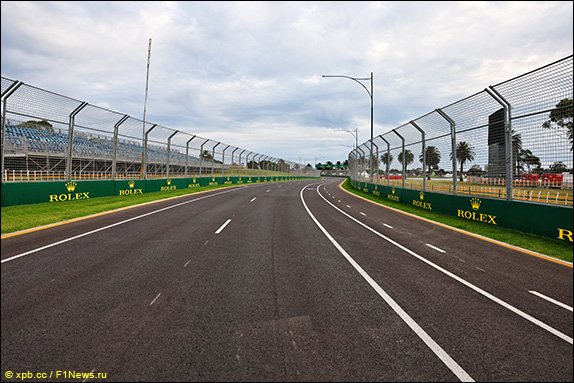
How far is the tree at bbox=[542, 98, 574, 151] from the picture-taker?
244 inches

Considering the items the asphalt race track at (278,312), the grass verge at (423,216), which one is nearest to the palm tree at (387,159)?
the grass verge at (423,216)

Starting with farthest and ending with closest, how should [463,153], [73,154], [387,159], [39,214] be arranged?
[387,159]
[73,154]
[463,153]
[39,214]

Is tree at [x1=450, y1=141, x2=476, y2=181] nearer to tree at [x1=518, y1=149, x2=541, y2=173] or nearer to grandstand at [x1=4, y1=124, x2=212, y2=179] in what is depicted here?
tree at [x1=518, y1=149, x2=541, y2=173]

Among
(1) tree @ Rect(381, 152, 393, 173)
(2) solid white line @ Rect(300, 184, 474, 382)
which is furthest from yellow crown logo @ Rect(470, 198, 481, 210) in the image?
(1) tree @ Rect(381, 152, 393, 173)

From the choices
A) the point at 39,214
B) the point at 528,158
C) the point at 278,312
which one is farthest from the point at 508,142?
the point at 39,214

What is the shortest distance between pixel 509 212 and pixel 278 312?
8.60m

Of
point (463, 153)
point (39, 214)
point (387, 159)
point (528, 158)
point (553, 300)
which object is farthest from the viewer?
point (387, 159)

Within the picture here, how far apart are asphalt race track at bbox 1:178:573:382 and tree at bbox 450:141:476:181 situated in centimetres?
509

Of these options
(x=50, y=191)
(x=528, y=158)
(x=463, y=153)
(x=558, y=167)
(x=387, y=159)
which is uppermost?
(x=387, y=159)

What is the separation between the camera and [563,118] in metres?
6.42

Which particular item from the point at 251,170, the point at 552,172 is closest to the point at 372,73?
the point at 552,172

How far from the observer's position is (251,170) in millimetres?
46812

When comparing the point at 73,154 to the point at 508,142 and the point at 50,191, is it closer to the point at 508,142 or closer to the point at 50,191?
the point at 50,191

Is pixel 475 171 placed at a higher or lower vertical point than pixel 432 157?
lower
